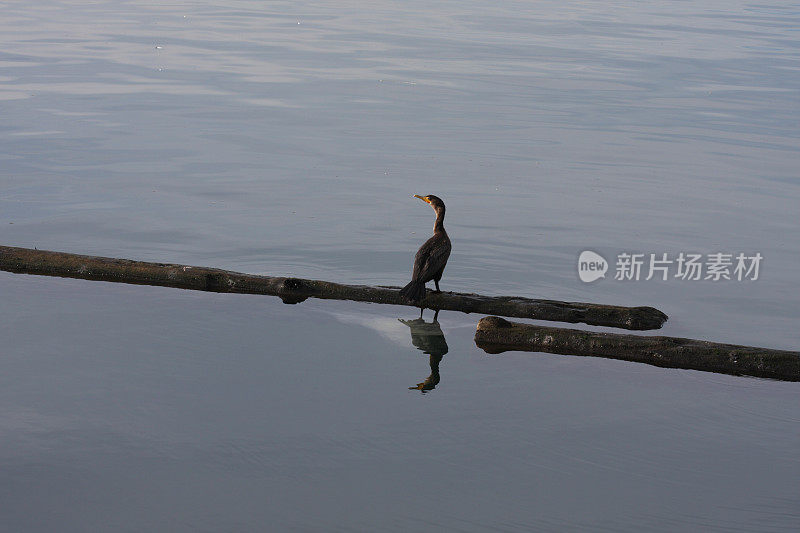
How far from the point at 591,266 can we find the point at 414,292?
387 cm

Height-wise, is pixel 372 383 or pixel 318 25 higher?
pixel 318 25

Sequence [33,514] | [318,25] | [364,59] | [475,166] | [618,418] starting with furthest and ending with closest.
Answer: [318,25]
[364,59]
[475,166]
[618,418]
[33,514]

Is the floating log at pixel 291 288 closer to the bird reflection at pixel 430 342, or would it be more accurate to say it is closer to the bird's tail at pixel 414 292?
the bird's tail at pixel 414 292

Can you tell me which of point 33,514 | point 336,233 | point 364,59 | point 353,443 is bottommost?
point 33,514

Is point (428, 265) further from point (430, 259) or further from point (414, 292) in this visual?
point (414, 292)

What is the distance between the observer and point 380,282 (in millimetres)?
12172

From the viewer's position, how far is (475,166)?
60.0ft

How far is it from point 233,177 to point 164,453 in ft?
32.6

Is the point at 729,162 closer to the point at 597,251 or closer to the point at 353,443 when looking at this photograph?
the point at 597,251

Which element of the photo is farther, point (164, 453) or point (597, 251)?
point (597, 251)

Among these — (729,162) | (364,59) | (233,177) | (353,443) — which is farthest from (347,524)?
(364,59)

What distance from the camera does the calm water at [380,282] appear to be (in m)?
7.32

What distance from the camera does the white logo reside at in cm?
1277

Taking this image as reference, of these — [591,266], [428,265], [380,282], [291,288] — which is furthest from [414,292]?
[591,266]
